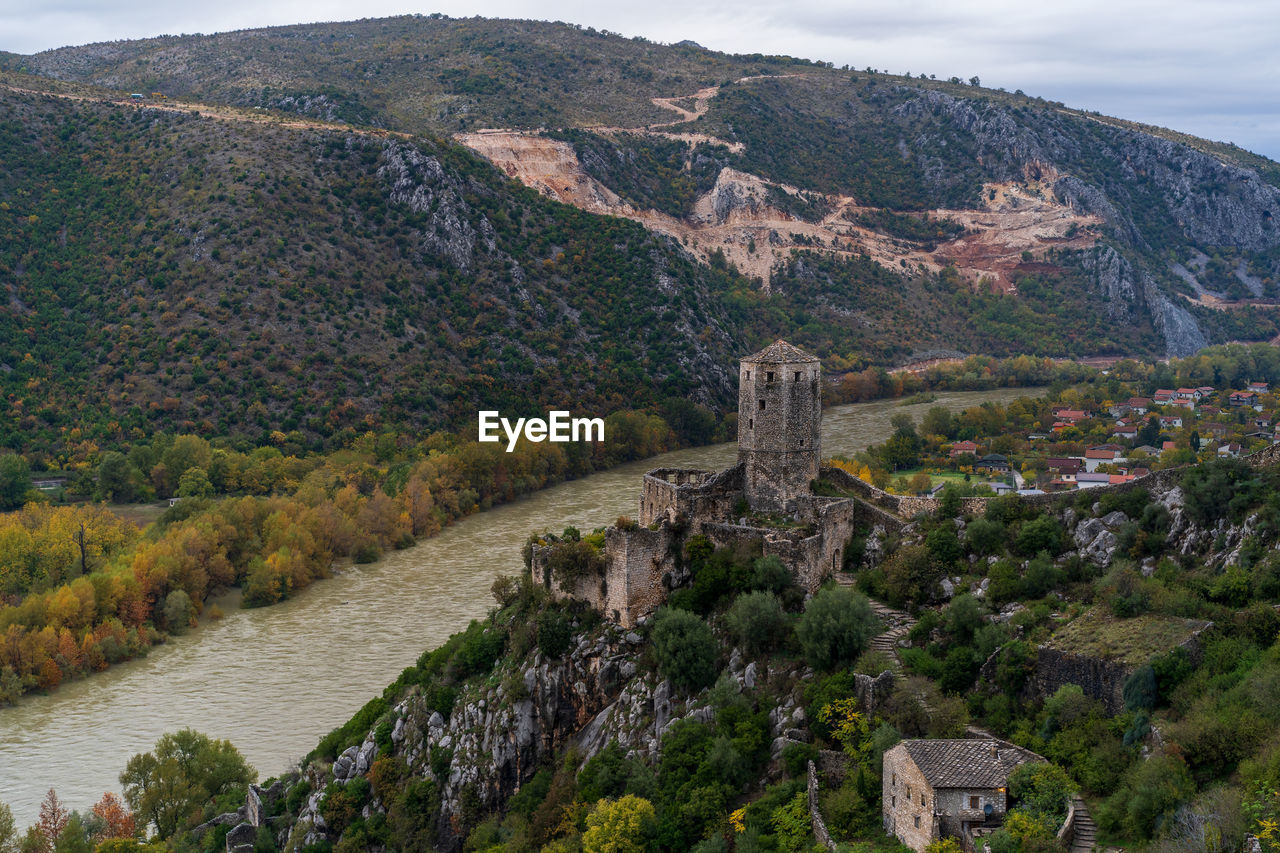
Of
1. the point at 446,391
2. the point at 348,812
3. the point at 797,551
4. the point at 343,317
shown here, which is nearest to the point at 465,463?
the point at 446,391

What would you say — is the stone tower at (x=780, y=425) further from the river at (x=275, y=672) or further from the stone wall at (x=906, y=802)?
the river at (x=275, y=672)

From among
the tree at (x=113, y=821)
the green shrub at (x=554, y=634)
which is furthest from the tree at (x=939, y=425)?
the tree at (x=113, y=821)

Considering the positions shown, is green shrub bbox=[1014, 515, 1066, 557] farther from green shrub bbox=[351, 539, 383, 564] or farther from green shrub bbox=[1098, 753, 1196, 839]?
green shrub bbox=[351, 539, 383, 564]

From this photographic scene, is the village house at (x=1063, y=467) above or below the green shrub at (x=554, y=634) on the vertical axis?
above

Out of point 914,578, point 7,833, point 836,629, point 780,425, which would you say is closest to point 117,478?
point 7,833

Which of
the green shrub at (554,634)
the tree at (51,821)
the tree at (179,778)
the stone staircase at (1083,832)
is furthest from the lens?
the tree at (179,778)

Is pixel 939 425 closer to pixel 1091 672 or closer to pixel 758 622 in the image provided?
pixel 758 622

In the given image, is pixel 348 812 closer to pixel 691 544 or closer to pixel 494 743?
pixel 494 743
